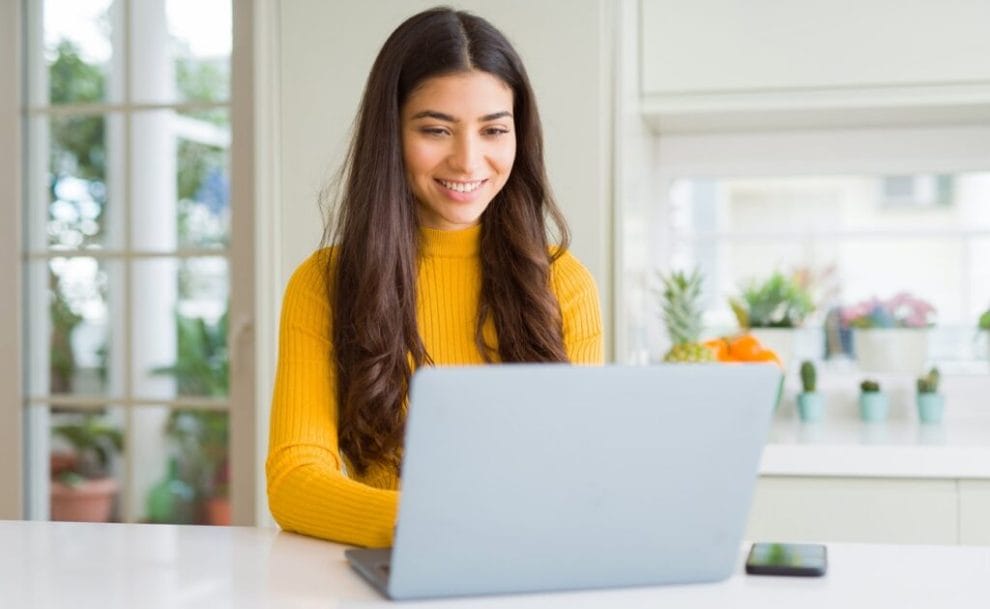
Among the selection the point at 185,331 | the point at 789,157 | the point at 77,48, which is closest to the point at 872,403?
the point at 789,157

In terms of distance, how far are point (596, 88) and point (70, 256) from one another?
1426 mm

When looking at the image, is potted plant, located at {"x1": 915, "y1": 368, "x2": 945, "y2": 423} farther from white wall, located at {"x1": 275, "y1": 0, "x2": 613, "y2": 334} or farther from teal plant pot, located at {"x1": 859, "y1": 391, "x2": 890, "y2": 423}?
white wall, located at {"x1": 275, "y1": 0, "x2": 613, "y2": 334}

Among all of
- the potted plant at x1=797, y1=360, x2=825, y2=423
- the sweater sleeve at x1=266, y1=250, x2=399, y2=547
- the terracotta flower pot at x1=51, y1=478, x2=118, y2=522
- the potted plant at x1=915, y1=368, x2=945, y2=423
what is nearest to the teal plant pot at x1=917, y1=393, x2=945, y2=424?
the potted plant at x1=915, y1=368, x2=945, y2=423

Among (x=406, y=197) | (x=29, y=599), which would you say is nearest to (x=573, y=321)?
(x=406, y=197)

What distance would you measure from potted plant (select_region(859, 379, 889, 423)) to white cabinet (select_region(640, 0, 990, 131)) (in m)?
0.66

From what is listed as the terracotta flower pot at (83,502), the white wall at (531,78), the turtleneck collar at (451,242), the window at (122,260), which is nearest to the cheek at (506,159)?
the turtleneck collar at (451,242)

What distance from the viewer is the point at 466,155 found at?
159 centimetres

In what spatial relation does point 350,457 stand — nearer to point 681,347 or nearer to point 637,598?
point 637,598

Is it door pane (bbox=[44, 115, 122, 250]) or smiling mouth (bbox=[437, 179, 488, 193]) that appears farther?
door pane (bbox=[44, 115, 122, 250])

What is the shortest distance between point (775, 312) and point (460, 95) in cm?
166

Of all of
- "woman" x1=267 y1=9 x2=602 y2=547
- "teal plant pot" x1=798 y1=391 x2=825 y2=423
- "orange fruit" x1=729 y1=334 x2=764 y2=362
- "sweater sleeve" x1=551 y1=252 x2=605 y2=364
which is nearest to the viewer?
"woman" x1=267 y1=9 x2=602 y2=547

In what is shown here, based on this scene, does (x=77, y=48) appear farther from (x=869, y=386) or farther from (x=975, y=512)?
(x=975, y=512)

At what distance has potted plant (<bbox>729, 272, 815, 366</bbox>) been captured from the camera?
303 cm

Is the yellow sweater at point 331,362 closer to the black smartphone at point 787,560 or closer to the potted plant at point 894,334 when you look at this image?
the black smartphone at point 787,560
